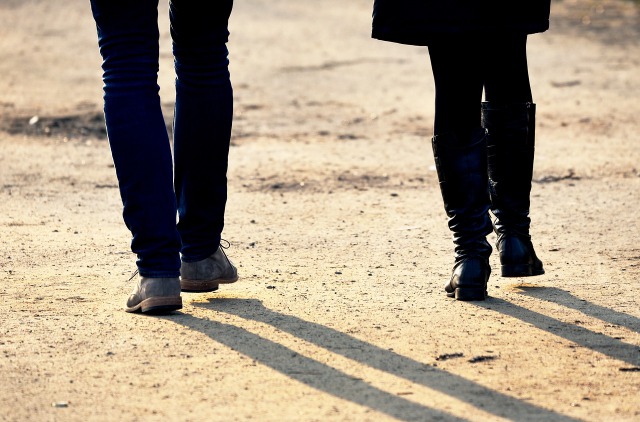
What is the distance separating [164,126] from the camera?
11.7 feet

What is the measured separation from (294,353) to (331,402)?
391mm

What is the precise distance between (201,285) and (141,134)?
22.2 inches

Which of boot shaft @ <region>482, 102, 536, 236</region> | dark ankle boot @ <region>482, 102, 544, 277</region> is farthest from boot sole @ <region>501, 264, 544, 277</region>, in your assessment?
boot shaft @ <region>482, 102, 536, 236</region>

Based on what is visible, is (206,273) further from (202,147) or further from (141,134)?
(141,134)

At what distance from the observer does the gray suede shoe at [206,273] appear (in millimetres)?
3746

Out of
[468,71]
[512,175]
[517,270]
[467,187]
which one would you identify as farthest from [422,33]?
[517,270]

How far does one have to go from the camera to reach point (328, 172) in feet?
19.5

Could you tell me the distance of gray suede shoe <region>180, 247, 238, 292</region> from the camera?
375 centimetres

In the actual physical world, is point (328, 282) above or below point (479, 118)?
below

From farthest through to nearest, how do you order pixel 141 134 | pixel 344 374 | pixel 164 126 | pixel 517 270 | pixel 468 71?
pixel 517 270 < pixel 468 71 < pixel 164 126 < pixel 141 134 < pixel 344 374

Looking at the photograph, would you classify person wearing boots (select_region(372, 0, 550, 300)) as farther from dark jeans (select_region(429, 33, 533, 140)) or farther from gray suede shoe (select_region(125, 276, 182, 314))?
gray suede shoe (select_region(125, 276, 182, 314))

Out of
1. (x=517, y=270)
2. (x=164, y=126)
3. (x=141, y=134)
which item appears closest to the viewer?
(x=141, y=134)

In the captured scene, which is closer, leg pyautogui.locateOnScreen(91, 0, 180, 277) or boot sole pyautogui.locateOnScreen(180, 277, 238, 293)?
leg pyautogui.locateOnScreen(91, 0, 180, 277)

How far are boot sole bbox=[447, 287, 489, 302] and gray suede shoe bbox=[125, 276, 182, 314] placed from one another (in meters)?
0.86
